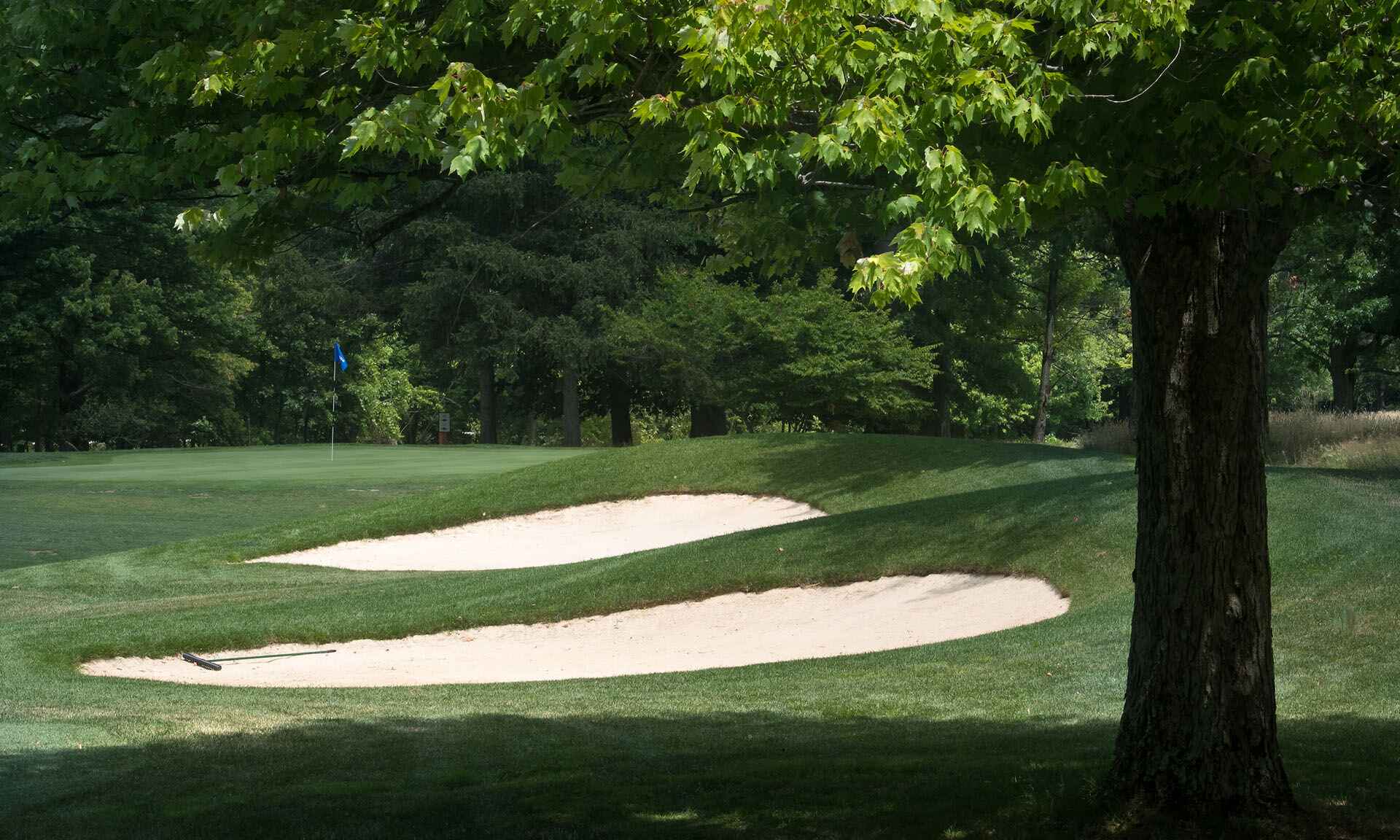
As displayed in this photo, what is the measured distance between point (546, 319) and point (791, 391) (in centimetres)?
1065

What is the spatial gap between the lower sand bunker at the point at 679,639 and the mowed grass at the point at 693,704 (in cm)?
33

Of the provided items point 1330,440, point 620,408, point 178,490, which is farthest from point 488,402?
point 1330,440

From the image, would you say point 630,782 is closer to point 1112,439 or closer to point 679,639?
point 679,639

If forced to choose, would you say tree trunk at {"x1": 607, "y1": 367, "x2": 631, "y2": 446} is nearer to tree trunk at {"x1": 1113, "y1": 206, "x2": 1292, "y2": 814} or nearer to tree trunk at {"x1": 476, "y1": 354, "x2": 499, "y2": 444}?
tree trunk at {"x1": 476, "y1": 354, "x2": 499, "y2": 444}

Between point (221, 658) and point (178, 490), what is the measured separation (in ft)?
43.1

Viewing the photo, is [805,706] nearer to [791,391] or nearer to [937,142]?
[937,142]

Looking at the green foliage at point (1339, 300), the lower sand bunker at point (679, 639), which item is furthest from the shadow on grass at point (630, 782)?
the lower sand bunker at point (679, 639)

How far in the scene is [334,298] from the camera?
47531 mm

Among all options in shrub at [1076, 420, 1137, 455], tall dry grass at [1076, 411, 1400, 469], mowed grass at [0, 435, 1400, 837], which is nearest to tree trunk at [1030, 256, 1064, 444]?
shrub at [1076, 420, 1137, 455]

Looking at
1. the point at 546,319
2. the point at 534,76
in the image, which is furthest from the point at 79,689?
the point at 546,319

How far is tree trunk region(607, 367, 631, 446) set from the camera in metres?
50.8

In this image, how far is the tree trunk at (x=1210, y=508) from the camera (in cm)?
622

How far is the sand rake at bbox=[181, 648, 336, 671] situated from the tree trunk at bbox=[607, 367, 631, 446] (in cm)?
3515

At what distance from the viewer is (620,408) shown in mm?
51656
